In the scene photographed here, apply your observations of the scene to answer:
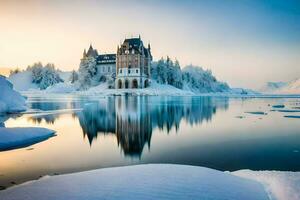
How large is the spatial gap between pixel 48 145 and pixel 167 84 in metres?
101

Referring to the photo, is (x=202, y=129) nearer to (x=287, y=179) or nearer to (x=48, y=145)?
(x=48, y=145)

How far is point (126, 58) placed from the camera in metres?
111

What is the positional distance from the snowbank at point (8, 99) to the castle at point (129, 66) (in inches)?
2687

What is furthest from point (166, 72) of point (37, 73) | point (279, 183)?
point (279, 183)

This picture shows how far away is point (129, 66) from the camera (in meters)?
110

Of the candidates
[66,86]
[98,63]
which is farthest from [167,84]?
[66,86]

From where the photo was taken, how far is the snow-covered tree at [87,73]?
372 feet

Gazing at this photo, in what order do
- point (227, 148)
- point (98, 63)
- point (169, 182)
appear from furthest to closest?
point (98, 63), point (227, 148), point (169, 182)

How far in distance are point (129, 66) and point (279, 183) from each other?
337 feet

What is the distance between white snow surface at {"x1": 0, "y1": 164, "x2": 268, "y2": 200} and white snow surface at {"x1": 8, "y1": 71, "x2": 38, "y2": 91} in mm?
149627

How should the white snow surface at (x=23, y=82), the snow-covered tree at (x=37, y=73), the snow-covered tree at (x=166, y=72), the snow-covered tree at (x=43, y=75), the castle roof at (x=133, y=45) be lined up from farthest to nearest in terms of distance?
1. the snow-covered tree at (x=37, y=73)
2. the white snow surface at (x=23, y=82)
3. the snow-covered tree at (x=43, y=75)
4. the snow-covered tree at (x=166, y=72)
5. the castle roof at (x=133, y=45)

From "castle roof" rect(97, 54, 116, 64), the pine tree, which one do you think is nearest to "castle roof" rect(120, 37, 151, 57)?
"castle roof" rect(97, 54, 116, 64)

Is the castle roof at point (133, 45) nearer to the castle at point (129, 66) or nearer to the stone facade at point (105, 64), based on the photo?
the castle at point (129, 66)

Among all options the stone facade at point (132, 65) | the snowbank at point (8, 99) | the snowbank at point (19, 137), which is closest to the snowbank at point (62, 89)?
the stone facade at point (132, 65)
